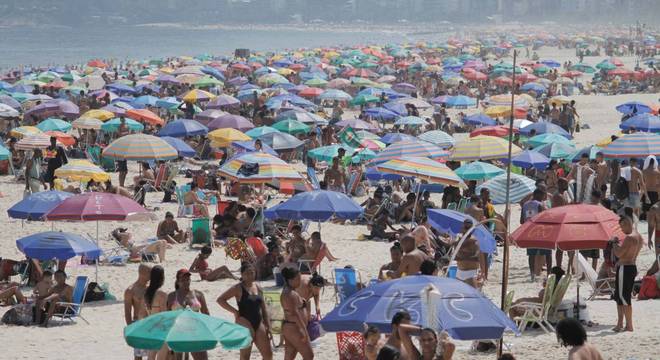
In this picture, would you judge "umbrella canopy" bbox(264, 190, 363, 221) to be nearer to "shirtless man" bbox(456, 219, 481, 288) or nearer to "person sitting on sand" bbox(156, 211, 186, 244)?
"shirtless man" bbox(456, 219, 481, 288)

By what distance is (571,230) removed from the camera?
28.8 ft

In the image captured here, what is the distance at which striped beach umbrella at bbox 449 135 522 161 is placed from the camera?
1572cm

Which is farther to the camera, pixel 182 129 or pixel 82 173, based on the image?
pixel 182 129

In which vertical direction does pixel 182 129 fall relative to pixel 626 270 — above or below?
below

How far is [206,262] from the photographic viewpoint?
11.9m

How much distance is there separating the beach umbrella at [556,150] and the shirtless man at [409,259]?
896cm

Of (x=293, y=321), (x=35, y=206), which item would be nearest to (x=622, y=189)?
(x=35, y=206)

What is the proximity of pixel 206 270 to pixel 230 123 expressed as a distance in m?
9.31

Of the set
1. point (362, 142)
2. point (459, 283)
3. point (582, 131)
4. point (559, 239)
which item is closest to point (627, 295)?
point (559, 239)

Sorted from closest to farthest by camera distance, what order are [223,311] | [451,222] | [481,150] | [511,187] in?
[223,311] < [451,222] < [511,187] < [481,150]

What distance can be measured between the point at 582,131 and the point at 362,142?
8.74 m

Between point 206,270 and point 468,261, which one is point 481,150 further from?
point 468,261

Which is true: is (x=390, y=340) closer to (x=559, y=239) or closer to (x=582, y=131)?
(x=559, y=239)

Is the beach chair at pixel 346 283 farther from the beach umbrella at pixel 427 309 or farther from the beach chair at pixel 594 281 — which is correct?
the beach umbrella at pixel 427 309
